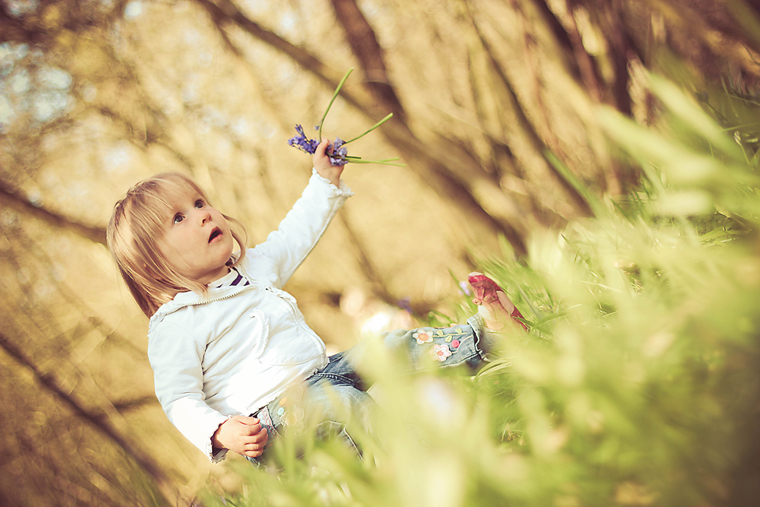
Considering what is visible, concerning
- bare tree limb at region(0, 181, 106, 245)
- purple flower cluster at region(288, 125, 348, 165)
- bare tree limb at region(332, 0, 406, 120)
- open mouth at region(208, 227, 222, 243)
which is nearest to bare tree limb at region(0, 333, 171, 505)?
bare tree limb at region(0, 181, 106, 245)

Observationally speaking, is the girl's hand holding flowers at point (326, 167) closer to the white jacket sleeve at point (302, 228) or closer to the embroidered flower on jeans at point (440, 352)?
the white jacket sleeve at point (302, 228)

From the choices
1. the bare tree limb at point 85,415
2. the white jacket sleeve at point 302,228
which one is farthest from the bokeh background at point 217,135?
the white jacket sleeve at point 302,228

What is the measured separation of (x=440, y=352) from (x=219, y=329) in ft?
0.93

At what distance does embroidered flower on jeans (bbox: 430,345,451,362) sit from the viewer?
18.8 inches

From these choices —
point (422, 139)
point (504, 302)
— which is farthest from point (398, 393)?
point (422, 139)

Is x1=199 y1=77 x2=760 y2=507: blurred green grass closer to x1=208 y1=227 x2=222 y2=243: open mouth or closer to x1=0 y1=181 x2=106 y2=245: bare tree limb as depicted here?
x1=208 y1=227 x2=222 y2=243: open mouth

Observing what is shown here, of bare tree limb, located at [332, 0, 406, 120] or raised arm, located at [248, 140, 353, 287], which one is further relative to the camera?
bare tree limb, located at [332, 0, 406, 120]

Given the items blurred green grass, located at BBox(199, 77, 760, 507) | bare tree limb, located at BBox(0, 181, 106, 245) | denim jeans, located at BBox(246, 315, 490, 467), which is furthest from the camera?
bare tree limb, located at BBox(0, 181, 106, 245)

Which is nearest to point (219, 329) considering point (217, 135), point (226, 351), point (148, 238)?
point (226, 351)

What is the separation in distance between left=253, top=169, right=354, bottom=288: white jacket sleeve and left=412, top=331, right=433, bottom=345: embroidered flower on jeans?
0.22m

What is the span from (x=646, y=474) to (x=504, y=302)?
0.33 meters

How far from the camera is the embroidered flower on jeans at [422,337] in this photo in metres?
0.51

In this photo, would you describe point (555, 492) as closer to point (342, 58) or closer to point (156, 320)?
point (156, 320)

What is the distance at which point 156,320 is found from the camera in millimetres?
501
